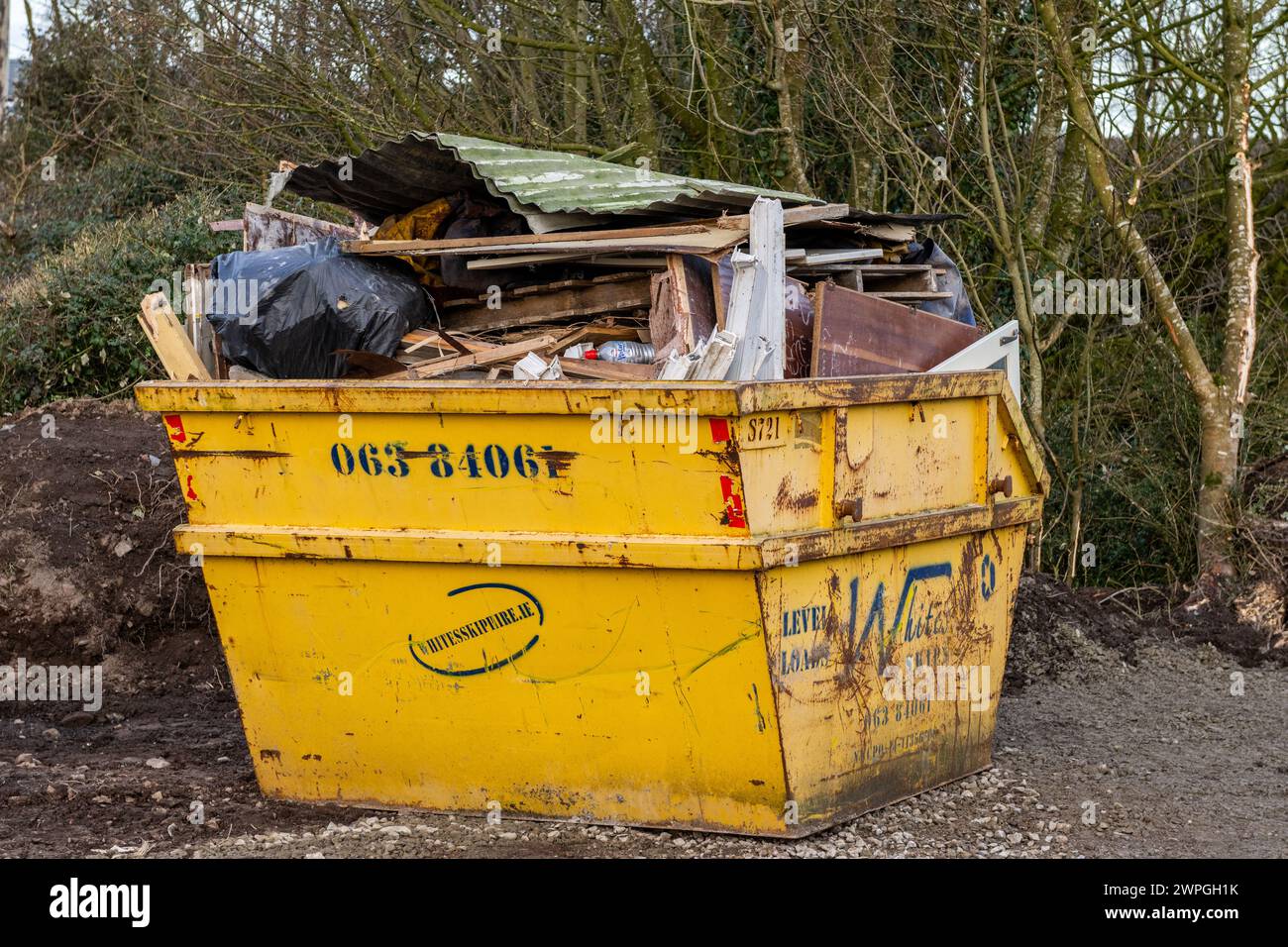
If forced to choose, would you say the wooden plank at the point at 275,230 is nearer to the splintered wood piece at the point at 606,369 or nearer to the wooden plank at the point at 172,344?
the wooden plank at the point at 172,344

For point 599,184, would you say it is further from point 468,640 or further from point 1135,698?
point 1135,698

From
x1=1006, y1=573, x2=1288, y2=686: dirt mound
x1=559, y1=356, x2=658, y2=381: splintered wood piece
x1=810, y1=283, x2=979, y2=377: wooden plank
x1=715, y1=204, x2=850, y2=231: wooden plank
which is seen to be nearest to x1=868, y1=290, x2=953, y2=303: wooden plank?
x1=810, y1=283, x2=979, y2=377: wooden plank

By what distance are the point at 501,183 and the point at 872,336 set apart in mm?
1250

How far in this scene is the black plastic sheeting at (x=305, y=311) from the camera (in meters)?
4.41

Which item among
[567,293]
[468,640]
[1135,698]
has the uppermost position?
[567,293]

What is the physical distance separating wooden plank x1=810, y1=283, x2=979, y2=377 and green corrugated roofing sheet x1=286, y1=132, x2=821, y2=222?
0.46m

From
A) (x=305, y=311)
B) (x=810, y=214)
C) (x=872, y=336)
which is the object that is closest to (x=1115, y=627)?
(x=872, y=336)

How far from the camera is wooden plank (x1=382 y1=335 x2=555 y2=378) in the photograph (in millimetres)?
4188

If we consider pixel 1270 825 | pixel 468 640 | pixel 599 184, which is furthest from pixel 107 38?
pixel 1270 825

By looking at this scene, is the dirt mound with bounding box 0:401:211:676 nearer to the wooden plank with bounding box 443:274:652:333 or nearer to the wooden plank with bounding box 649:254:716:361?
the wooden plank with bounding box 443:274:652:333

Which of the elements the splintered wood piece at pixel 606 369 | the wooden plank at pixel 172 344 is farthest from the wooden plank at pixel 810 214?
the wooden plank at pixel 172 344

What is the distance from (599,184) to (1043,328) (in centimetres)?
468

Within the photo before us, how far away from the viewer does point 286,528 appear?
13.5ft

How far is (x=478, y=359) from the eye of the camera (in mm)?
4195
